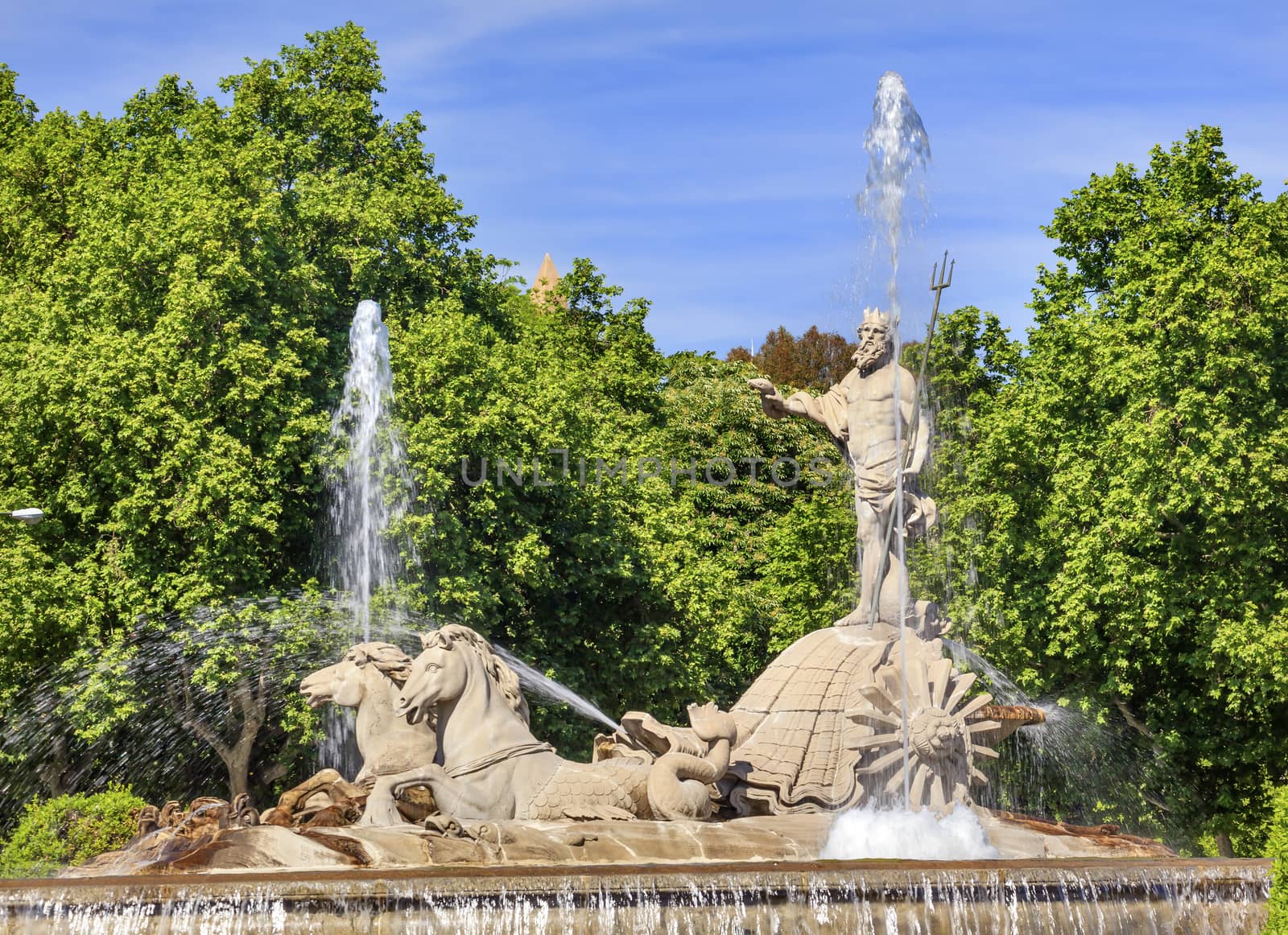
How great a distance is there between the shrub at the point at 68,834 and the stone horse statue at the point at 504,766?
746 centimetres

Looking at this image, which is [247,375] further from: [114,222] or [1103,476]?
[1103,476]

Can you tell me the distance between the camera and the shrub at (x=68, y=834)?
18391mm

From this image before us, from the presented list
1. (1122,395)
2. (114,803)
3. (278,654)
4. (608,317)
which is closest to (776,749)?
(114,803)

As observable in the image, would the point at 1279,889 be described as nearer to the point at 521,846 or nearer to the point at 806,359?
the point at 521,846

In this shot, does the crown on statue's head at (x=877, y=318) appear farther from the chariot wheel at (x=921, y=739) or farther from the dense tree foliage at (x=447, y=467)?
the dense tree foliage at (x=447, y=467)

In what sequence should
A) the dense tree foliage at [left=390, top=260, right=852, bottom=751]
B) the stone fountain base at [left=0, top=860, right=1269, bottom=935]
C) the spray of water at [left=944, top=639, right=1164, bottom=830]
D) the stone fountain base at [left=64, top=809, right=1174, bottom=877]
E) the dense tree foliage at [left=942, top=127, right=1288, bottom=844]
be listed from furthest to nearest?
the spray of water at [left=944, top=639, right=1164, bottom=830]
the dense tree foliage at [left=390, top=260, right=852, bottom=751]
the dense tree foliage at [left=942, top=127, right=1288, bottom=844]
the stone fountain base at [left=64, top=809, right=1174, bottom=877]
the stone fountain base at [left=0, top=860, right=1269, bottom=935]

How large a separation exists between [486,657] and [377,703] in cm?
93

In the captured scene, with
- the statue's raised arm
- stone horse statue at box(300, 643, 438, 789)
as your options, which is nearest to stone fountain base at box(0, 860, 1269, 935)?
stone horse statue at box(300, 643, 438, 789)

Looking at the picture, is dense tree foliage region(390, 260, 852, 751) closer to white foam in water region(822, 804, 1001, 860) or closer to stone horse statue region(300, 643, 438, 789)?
stone horse statue region(300, 643, 438, 789)

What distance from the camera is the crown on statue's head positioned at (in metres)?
14.7

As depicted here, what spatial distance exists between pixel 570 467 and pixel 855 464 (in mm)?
13832

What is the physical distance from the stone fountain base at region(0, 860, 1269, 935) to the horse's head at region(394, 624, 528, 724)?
6.55 feet

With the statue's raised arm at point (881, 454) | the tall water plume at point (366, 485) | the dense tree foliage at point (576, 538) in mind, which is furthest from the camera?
the dense tree foliage at point (576, 538)

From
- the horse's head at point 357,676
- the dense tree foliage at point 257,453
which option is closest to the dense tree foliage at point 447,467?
the dense tree foliage at point 257,453
